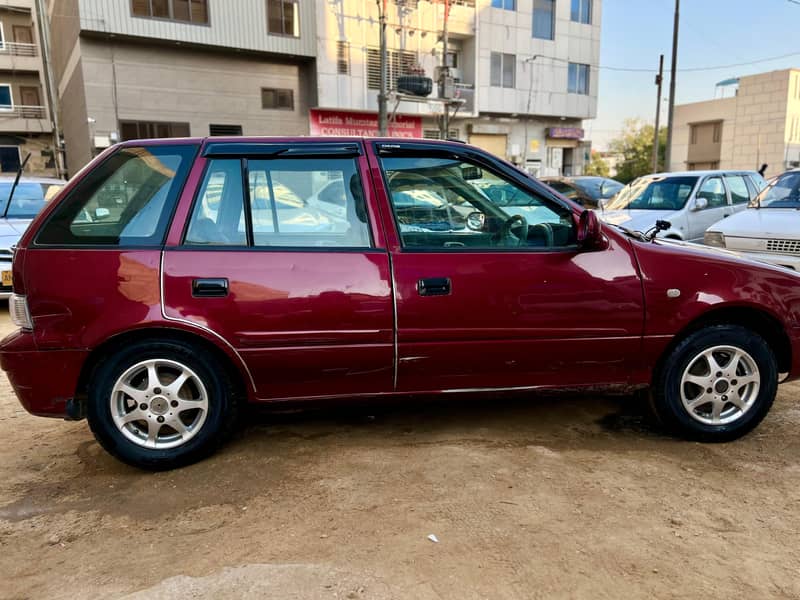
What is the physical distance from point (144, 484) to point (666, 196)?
28.5 ft

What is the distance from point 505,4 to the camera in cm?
3056

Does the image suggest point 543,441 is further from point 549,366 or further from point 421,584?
point 421,584

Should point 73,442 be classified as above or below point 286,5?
below

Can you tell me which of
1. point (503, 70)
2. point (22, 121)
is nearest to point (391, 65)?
point (503, 70)

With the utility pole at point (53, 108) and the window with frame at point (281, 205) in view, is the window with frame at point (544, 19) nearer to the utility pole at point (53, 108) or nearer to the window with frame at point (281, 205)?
the utility pole at point (53, 108)

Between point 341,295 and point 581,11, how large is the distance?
116ft

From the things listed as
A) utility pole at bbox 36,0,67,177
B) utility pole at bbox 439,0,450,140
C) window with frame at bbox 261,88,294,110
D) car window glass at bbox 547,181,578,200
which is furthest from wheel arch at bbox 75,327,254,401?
utility pole at bbox 36,0,67,177

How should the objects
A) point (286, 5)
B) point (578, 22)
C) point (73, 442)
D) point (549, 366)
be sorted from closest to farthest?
point (549, 366)
point (73, 442)
point (286, 5)
point (578, 22)

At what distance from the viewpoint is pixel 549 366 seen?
340 cm

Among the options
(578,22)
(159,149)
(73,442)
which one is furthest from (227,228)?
(578,22)

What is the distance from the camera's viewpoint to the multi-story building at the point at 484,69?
86.9 ft

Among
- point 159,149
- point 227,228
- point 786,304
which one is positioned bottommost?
point 786,304

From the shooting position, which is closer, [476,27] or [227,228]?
[227,228]

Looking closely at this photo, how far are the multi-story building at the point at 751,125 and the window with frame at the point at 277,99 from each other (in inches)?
1434
